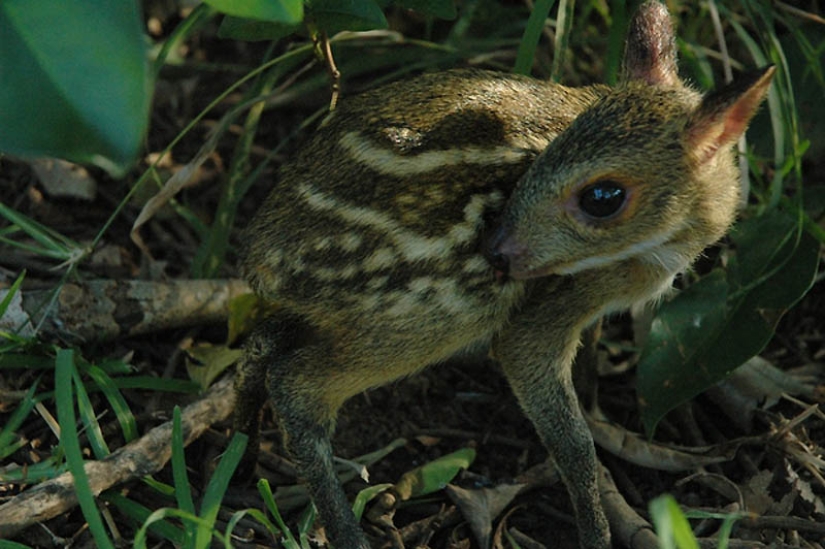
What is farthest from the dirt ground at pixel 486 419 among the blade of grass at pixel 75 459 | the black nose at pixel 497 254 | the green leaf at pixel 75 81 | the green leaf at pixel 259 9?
the green leaf at pixel 259 9

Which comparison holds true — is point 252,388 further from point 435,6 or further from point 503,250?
point 435,6

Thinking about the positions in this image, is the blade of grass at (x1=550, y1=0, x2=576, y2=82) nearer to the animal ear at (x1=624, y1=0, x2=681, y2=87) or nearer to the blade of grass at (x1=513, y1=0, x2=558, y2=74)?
the blade of grass at (x1=513, y1=0, x2=558, y2=74)

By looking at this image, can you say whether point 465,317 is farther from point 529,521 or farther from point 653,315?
point 653,315

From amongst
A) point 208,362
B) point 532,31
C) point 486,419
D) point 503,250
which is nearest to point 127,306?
point 208,362

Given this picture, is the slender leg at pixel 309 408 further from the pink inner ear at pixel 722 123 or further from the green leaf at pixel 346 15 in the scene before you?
the pink inner ear at pixel 722 123

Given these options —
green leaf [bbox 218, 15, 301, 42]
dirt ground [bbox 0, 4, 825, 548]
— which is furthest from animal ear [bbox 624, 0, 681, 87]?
dirt ground [bbox 0, 4, 825, 548]


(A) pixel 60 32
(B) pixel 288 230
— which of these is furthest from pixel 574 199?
(A) pixel 60 32
